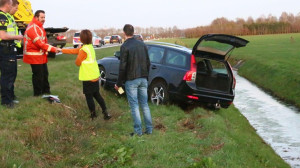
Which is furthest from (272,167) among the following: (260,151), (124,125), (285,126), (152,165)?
(285,126)

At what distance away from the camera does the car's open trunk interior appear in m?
9.50

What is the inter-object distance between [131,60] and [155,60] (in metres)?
3.40

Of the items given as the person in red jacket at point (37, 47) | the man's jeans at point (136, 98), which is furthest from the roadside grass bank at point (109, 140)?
the person in red jacket at point (37, 47)

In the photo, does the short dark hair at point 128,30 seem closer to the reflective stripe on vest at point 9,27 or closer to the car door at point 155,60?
the reflective stripe on vest at point 9,27

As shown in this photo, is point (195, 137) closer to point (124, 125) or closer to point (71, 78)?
point (124, 125)

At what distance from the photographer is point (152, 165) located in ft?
17.7

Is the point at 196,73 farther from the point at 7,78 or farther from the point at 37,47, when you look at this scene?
the point at 7,78

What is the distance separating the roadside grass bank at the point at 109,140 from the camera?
5.39 metres

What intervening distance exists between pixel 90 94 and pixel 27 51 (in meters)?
1.73

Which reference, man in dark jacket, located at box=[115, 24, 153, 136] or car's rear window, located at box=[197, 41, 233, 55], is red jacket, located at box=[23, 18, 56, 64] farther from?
car's rear window, located at box=[197, 41, 233, 55]

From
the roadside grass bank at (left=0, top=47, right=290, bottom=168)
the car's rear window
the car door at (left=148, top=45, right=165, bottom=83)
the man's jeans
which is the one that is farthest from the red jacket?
the car's rear window

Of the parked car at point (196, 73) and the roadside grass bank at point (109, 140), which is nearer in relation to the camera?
the roadside grass bank at point (109, 140)

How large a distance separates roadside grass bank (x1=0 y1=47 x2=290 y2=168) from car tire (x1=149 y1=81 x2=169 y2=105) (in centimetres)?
49

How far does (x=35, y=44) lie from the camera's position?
7910 mm
